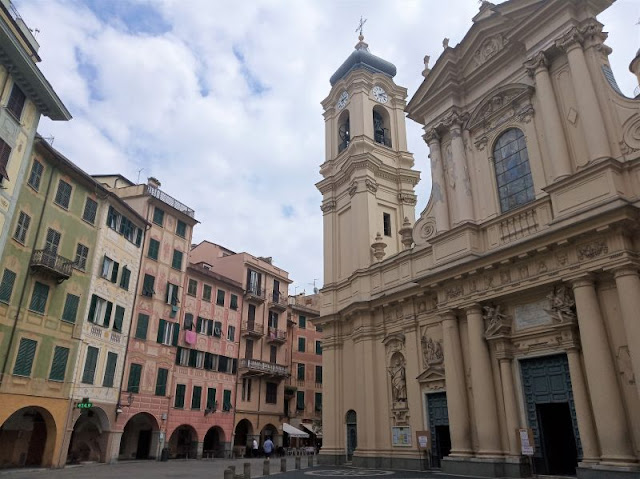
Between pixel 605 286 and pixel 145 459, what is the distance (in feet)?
81.7

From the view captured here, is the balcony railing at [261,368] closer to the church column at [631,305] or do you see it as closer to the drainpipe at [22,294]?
the drainpipe at [22,294]

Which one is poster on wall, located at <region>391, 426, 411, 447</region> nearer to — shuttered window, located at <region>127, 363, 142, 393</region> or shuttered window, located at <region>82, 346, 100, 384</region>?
shuttered window, located at <region>82, 346, 100, 384</region>

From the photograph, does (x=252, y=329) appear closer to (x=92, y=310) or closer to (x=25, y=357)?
(x=92, y=310)

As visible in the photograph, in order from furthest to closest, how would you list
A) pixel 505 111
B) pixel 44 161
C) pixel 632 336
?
1. pixel 44 161
2. pixel 505 111
3. pixel 632 336

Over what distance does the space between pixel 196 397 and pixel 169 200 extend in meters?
12.3

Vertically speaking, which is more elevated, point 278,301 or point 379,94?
point 379,94

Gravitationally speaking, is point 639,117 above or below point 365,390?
above

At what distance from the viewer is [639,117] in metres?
14.4

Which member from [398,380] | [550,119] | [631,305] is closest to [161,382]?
[398,380]

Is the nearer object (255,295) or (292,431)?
(292,431)

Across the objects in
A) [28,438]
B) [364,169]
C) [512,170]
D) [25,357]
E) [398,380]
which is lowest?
[28,438]

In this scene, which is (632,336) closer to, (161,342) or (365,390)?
(365,390)

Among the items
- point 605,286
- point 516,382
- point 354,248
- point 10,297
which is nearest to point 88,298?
point 10,297

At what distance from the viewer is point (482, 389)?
52.1 feet
